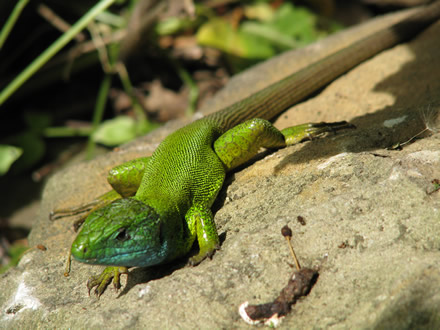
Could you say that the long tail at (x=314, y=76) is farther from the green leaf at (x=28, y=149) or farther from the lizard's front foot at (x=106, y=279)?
the green leaf at (x=28, y=149)

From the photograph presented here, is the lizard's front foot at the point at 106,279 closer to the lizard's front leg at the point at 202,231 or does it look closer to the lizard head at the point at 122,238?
the lizard head at the point at 122,238

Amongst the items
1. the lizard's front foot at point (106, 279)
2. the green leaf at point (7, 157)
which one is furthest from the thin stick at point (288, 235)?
the green leaf at point (7, 157)

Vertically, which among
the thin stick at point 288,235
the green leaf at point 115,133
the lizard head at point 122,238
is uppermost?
the lizard head at point 122,238

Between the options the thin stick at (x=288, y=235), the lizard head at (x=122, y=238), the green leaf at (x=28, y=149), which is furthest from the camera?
the green leaf at (x=28, y=149)

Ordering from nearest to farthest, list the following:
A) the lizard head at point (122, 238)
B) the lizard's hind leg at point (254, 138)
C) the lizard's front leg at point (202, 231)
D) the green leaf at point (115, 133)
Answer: the lizard head at point (122, 238), the lizard's front leg at point (202, 231), the lizard's hind leg at point (254, 138), the green leaf at point (115, 133)

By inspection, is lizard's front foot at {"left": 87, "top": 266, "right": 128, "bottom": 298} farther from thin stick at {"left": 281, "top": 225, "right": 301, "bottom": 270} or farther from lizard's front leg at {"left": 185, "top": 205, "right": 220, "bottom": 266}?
thin stick at {"left": 281, "top": 225, "right": 301, "bottom": 270}

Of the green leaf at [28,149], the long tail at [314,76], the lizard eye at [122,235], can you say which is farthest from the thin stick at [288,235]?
the green leaf at [28,149]

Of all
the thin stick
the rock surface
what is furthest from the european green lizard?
the thin stick

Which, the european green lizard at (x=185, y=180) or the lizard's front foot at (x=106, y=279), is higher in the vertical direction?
the european green lizard at (x=185, y=180)

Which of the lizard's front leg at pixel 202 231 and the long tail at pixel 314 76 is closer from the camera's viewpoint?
the lizard's front leg at pixel 202 231
